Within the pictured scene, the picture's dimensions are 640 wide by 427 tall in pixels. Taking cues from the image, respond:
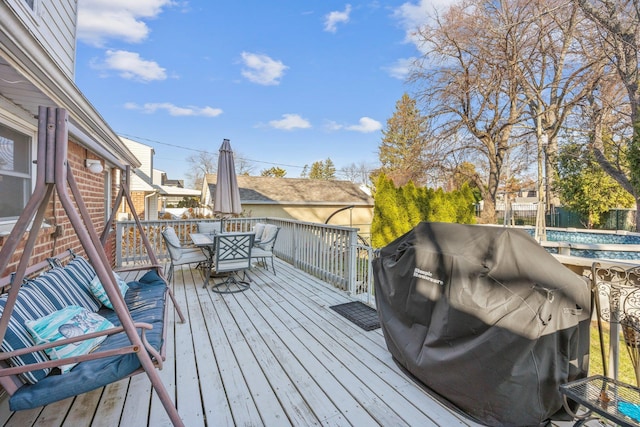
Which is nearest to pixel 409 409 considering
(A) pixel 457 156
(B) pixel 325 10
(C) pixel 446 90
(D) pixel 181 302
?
(D) pixel 181 302

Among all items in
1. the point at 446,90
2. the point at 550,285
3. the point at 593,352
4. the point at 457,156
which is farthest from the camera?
the point at 457,156

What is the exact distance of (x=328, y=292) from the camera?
467cm

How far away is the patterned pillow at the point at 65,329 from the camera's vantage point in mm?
1819

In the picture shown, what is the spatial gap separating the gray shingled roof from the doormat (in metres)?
11.2

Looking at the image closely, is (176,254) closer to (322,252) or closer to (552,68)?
(322,252)

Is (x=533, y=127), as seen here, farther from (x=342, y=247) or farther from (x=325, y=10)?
(x=342, y=247)

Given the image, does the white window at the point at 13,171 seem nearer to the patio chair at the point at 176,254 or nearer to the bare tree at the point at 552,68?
the patio chair at the point at 176,254

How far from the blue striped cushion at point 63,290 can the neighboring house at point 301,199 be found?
11.4 metres

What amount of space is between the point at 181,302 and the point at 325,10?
1096 cm

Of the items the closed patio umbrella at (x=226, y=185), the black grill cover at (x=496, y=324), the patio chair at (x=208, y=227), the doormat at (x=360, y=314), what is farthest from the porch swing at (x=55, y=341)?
the patio chair at (x=208, y=227)

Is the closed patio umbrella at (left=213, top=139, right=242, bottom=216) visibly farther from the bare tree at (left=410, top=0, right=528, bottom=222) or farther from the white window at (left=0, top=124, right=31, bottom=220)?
the bare tree at (left=410, top=0, right=528, bottom=222)

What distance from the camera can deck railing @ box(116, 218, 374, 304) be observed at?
452 cm

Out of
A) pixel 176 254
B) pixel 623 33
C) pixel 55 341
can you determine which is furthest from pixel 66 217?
pixel 623 33

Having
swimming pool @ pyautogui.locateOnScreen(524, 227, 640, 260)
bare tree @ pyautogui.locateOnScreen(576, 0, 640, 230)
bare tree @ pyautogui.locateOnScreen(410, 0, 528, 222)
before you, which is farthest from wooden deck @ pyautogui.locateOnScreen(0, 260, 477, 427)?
bare tree @ pyautogui.locateOnScreen(410, 0, 528, 222)
